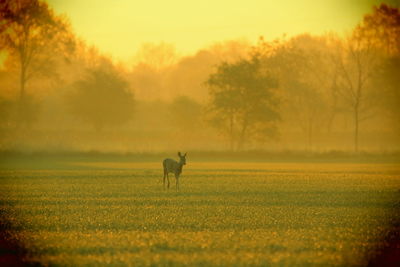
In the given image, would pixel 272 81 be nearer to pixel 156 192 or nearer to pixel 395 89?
pixel 395 89

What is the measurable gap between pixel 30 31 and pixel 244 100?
81.1ft

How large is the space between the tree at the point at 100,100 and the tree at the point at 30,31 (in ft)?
71.3

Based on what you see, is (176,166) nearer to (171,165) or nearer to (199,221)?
(171,165)

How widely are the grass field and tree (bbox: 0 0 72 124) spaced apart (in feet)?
103

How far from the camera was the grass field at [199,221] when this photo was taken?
11.2m

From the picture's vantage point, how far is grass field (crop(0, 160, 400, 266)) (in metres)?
11.2

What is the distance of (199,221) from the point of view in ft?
51.3

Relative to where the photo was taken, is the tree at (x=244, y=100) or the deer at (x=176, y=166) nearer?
the deer at (x=176, y=166)

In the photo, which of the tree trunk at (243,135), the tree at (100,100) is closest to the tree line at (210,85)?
the tree trunk at (243,135)

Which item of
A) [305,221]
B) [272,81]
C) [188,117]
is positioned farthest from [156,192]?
[188,117]

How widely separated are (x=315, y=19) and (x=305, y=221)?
7371cm

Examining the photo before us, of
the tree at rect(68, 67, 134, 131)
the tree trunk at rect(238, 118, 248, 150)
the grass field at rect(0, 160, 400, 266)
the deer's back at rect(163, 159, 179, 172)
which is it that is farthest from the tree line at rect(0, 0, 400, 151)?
the grass field at rect(0, 160, 400, 266)

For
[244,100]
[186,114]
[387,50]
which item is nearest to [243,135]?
[244,100]

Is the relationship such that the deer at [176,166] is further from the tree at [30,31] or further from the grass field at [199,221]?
the tree at [30,31]
